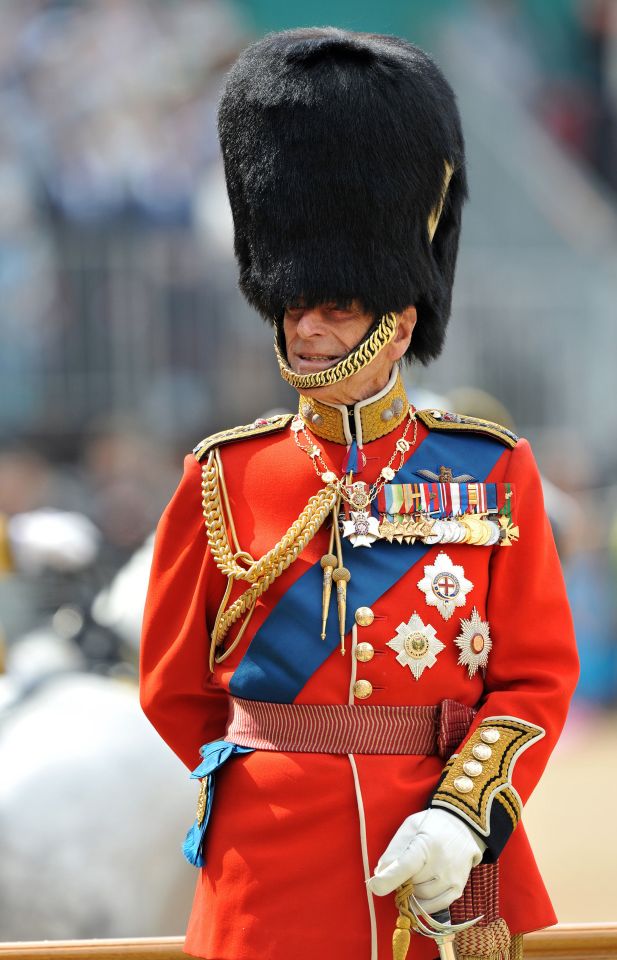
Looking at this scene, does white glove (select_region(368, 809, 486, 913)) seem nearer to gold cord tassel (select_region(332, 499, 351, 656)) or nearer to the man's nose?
gold cord tassel (select_region(332, 499, 351, 656))

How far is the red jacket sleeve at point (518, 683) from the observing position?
2.09 metres

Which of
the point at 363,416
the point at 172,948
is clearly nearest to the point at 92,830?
the point at 172,948

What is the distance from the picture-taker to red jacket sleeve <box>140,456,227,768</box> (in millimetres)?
2291

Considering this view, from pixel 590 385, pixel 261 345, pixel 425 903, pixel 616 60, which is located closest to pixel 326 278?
pixel 425 903

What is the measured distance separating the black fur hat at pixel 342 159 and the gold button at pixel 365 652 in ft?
1.52

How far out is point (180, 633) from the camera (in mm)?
2291

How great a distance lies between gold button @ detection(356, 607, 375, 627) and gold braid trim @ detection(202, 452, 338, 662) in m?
0.12

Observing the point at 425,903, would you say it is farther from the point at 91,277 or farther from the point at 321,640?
the point at 91,277

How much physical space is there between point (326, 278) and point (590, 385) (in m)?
11.3

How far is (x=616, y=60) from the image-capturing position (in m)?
17.1

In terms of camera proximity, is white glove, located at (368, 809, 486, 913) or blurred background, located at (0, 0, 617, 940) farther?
blurred background, located at (0, 0, 617, 940)

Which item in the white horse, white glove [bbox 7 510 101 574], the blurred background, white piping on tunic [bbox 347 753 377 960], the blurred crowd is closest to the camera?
white piping on tunic [bbox 347 753 377 960]

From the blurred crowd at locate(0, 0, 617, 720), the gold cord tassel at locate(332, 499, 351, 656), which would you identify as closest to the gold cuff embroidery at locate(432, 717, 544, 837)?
the gold cord tassel at locate(332, 499, 351, 656)

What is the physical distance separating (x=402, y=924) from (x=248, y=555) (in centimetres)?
54
